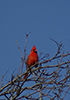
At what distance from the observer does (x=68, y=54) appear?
3.71 metres

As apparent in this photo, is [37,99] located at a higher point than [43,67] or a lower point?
lower

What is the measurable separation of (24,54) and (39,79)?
0.46m

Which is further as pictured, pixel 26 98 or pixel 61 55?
pixel 26 98

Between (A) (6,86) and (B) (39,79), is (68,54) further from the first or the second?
(A) (6,86)

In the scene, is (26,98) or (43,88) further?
(26,98)

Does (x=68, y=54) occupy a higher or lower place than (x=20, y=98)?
higher

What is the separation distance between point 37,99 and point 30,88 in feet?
0.73

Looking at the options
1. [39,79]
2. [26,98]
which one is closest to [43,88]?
[39,79]

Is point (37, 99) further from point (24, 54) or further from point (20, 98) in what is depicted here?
point (24, 54)

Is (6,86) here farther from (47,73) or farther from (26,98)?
(47,73)

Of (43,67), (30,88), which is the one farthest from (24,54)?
(30,88)

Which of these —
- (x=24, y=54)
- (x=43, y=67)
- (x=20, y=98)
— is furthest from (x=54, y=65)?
(x=20, y=98)

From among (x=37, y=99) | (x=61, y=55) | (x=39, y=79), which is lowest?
(x=37, y=99)

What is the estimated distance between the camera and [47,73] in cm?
383
